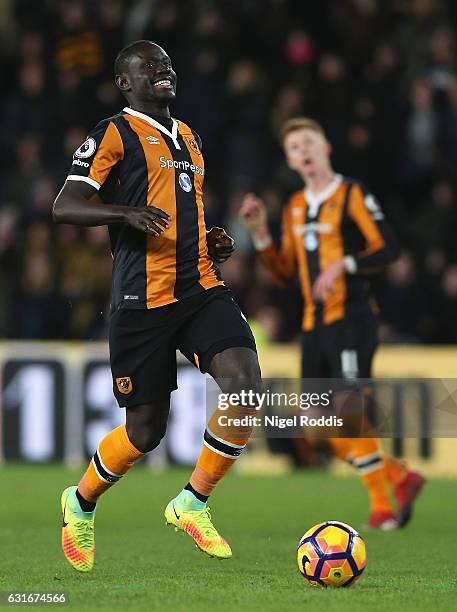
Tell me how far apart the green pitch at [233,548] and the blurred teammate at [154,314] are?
315 mm

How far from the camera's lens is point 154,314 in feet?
20.1

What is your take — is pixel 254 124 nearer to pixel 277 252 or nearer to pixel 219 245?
pixel 277 252

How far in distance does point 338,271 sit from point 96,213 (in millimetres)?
2678

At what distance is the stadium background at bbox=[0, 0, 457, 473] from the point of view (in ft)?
42.1

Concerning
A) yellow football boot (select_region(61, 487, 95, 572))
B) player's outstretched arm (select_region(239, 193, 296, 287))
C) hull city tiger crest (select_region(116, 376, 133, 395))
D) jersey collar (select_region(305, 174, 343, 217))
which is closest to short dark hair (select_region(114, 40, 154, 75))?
hull city tiger crest (select_region(116, 376, 133, 395))

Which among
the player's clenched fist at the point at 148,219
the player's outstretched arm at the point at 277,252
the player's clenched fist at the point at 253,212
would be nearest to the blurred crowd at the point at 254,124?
the player's outstretched arm at the point at 277,252

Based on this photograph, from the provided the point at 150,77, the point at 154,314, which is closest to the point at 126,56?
the point at 150,77

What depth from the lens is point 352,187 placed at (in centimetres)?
859

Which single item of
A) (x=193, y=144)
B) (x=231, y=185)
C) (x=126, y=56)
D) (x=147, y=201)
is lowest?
(x=147, y=201)

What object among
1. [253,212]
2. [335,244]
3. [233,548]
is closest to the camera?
[233,548]

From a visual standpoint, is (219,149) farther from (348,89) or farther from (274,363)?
(274,363)

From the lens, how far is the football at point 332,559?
5.59 m

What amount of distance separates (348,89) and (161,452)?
4403 millimetres

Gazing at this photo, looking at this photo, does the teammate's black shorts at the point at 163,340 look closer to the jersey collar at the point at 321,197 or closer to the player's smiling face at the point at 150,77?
the player's smiling face at the point at 150,77
